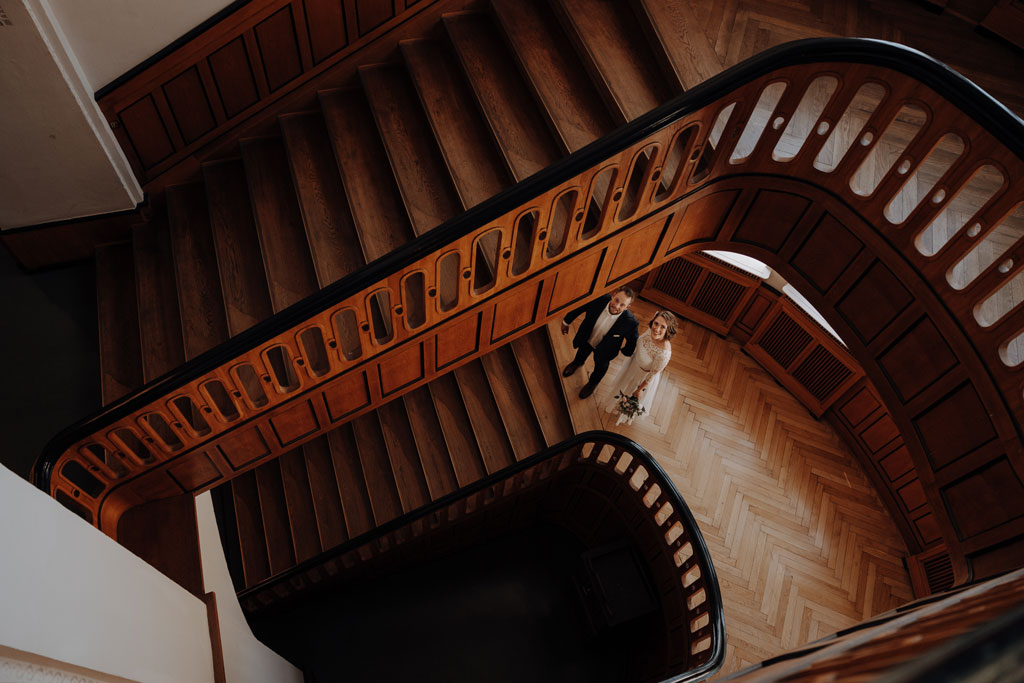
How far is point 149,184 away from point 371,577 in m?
4.72

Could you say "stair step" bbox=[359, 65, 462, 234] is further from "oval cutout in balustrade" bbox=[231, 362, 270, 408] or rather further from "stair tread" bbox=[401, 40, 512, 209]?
"oval cutout in balustrade" bbox=[231, 362, 270, 408]

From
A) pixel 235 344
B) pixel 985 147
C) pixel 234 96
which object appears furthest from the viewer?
pixel 234 96

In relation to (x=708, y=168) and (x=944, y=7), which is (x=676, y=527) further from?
(x=944, y=7)

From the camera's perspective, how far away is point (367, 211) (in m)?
4.62

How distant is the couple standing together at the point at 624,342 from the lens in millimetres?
5801

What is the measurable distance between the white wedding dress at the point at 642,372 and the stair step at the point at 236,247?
3198 millimetres

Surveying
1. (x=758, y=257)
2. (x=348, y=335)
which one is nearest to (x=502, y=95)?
(x=348, y=335)

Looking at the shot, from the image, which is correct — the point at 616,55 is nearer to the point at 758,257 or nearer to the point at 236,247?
the point at 758,257

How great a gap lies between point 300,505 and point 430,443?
4.67 feet

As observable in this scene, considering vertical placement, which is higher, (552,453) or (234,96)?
(234,96)

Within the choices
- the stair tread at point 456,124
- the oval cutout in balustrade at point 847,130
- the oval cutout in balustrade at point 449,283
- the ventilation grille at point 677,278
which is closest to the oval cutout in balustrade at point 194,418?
the oval cutout in balustrade at point 449,283

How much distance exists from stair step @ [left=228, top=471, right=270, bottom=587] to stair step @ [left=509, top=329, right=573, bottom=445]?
2.87 m

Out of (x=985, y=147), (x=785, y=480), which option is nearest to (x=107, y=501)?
(x=985, y=147)

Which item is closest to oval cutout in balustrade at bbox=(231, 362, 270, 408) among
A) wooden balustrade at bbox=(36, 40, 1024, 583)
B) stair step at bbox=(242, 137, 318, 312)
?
wooden balustrade at bbox=(36, 40, 1024, 583)
